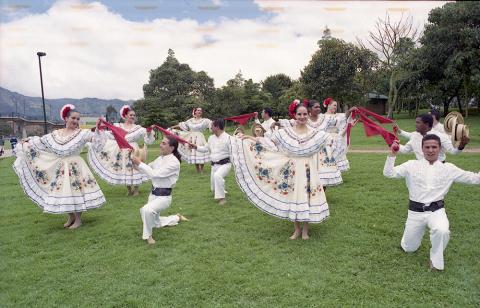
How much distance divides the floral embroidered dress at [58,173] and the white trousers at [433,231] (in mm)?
5123

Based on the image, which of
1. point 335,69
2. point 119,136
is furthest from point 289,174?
point 335,69

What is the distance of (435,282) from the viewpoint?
468 centimetres

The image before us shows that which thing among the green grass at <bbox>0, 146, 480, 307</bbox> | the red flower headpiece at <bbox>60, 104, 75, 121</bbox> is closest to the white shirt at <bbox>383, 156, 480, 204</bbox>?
the green grass at <bbox>0, 146, 480, 307</bbox>

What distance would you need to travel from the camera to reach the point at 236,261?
5.53 metres

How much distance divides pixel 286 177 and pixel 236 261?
5.06ft

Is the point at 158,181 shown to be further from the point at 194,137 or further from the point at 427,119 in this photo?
the point at 194,137

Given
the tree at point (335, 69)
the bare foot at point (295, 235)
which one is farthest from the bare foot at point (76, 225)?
the tree at point (335, 69)

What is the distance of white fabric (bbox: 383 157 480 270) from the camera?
15.9 ft

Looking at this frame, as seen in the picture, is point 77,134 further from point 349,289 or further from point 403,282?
point 403,282

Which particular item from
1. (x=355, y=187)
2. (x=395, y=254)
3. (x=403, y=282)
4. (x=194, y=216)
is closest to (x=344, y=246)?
(x=395, y=254)

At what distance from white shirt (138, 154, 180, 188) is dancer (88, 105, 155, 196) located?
343 cm

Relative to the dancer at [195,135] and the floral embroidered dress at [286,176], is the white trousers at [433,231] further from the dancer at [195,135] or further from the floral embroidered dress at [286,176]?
the dancer at [195,135]

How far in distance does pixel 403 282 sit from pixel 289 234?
84.5 inches

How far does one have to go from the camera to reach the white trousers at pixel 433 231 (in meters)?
4.83
